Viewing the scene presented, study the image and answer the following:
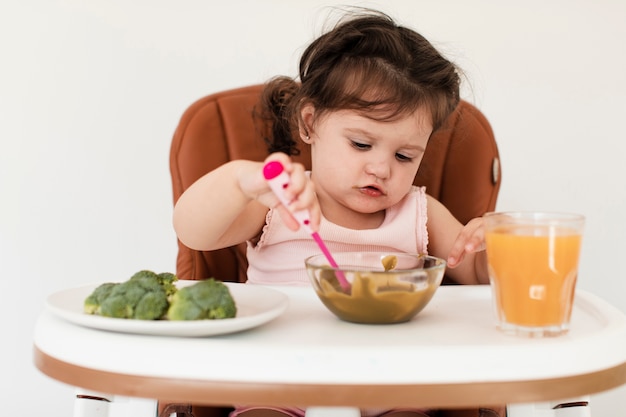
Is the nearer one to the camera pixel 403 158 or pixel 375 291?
pixel 375 291

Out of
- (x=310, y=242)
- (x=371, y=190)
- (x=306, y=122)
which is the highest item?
(x=306, y=122)

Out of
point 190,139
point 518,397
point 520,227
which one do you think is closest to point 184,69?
point 190,139

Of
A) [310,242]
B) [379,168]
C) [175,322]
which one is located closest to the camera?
[175,322]

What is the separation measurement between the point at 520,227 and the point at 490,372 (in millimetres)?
199

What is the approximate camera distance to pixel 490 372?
84 centimetres

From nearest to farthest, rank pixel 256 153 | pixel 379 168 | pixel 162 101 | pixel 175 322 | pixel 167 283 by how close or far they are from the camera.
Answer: pixel 175 322
pixel 167 283
pixel 379 168
pixel 256 153
pixel 162 101

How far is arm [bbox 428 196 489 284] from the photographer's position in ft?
4.09

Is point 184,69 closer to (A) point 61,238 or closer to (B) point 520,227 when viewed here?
(A) point 61,238

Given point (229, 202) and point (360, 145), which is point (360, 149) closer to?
point (360, 145)

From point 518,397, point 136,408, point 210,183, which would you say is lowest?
point 136,408

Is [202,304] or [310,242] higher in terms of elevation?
[202,304]

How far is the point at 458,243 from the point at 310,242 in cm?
40

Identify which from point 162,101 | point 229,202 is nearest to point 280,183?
point 229,202

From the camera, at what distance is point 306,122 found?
162 centimetres
